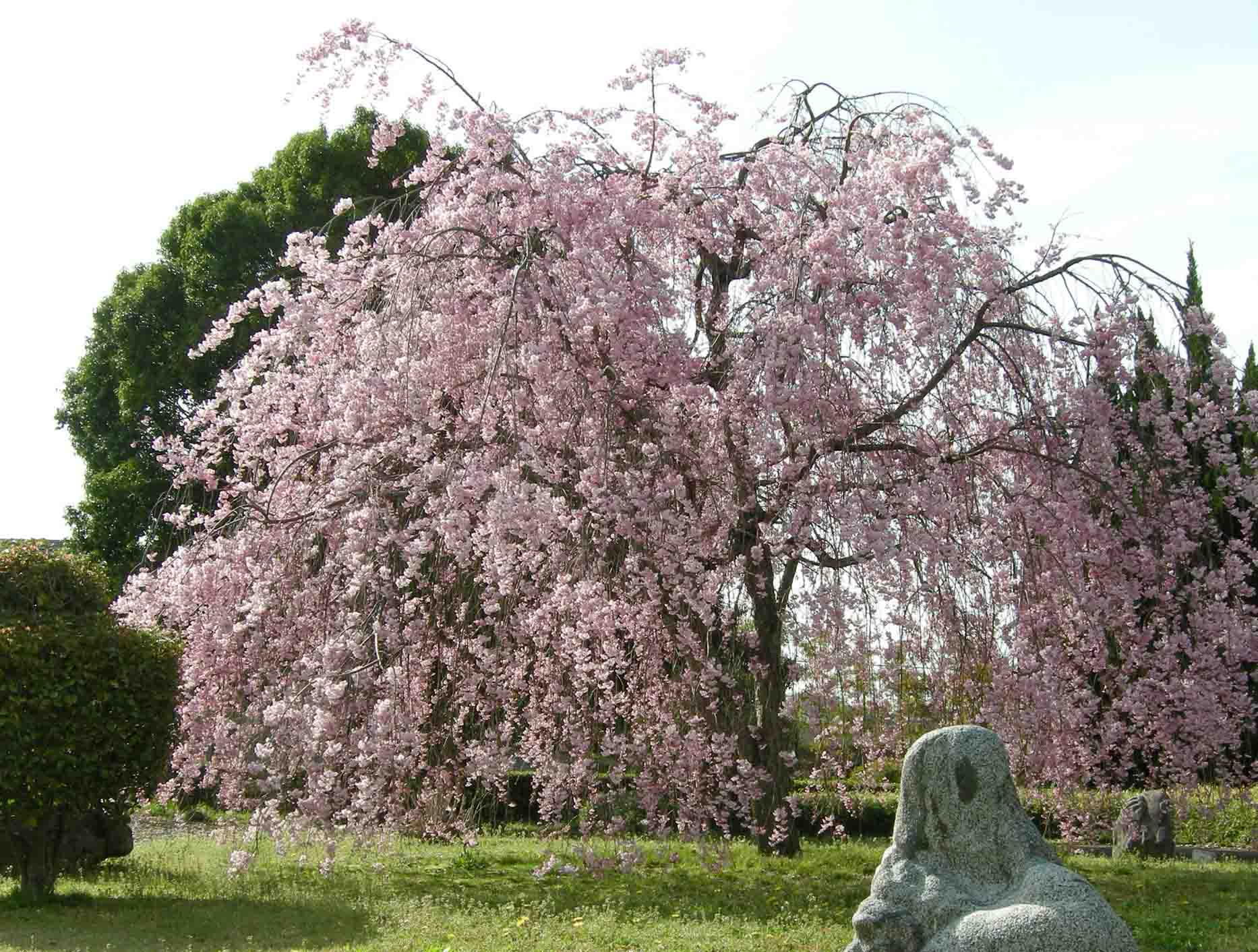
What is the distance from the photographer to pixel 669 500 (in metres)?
7.11

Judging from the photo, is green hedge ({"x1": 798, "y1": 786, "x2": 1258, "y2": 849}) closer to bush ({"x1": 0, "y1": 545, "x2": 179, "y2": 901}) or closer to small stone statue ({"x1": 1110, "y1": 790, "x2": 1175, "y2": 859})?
small stone statue ({"x1": 1110, "y1": 790, "x2": 1175, "y2": 859})

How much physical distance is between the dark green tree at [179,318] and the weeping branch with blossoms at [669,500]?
10161mm

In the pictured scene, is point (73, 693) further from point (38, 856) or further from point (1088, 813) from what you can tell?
point (1088, 813)

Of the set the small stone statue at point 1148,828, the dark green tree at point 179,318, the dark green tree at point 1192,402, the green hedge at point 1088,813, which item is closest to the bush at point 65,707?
the green hedge at point 1088,813

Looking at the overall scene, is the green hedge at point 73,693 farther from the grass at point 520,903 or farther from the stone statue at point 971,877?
the stone statue at point 971,877

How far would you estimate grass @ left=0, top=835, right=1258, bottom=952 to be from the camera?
6637 millimetres

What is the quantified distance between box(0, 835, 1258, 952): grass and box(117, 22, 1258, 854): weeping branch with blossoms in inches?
23.4

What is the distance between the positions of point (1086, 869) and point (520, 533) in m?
5.89

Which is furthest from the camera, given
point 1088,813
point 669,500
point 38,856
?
point 1088,813

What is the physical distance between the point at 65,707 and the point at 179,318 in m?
11.9

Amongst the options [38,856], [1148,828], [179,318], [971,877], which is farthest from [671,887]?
[179,318]

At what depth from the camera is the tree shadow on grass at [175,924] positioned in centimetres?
668

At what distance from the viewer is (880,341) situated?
743 cm

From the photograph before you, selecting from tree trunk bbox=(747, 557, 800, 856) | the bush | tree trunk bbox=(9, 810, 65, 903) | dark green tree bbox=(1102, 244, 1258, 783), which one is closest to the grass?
tree trunk bbox=(9, 810, 65, 903)
